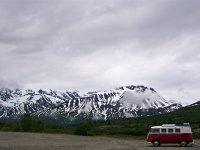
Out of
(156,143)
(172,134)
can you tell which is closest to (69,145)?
(156,143)

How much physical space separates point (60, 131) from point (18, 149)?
6790 centimetres

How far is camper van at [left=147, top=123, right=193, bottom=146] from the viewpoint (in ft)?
222

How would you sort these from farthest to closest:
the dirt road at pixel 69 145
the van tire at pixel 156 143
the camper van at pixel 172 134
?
1. the van tire at pixel 156 143
2. the camper van at pixel 172 134
3. the dirt road at pixel 69 145

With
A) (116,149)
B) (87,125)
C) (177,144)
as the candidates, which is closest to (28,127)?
(87,125)

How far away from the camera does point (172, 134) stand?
223 ft

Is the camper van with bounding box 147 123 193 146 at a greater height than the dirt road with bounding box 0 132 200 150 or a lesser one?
greater

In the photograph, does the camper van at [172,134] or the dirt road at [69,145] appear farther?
the camper van at [172,134]

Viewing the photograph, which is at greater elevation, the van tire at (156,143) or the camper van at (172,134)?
the camper van at (172,134)

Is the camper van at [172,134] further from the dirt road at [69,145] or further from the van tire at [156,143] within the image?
the dirt road at [69,145]

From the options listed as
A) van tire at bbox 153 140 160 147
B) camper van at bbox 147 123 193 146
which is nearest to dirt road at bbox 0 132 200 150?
van tire at bbox 153 140 160 147

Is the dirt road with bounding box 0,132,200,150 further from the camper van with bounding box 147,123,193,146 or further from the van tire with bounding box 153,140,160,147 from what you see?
the camper van with bounding box 147,123,193,146

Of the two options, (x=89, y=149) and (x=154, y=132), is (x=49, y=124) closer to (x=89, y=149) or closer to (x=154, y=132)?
(x=154, y=132)

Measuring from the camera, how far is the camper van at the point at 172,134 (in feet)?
222

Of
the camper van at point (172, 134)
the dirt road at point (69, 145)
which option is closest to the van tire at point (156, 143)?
the camper van at point (172, 134)
